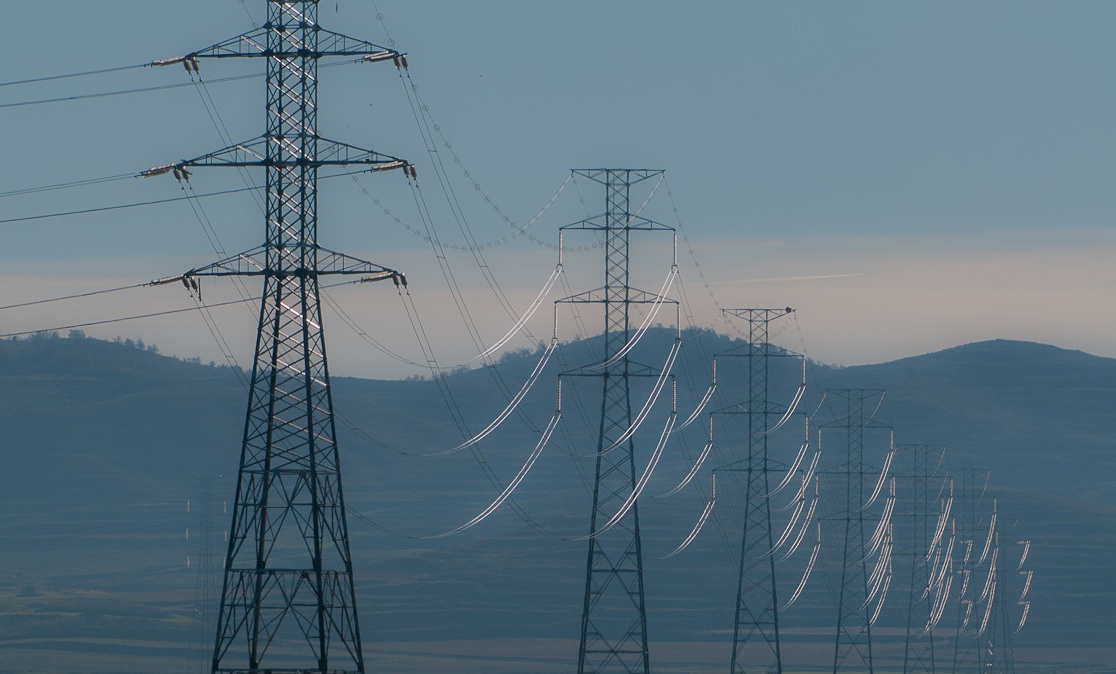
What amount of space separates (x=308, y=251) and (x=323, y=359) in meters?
2.30

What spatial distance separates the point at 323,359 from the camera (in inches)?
1519

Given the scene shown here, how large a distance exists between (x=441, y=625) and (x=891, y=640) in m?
45.2

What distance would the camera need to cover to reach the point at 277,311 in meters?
38.5

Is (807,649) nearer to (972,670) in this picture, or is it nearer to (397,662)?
(972,670)

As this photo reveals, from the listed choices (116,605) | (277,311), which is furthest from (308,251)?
(116,605)

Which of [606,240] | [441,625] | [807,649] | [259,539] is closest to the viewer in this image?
[259,539]

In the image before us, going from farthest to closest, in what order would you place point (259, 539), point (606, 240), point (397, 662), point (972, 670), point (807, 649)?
point (807, 649) → point (397, 662) → point (972, 670) → point (606, 240) → point (259, 539)

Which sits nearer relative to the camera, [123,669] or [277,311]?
[277,311]

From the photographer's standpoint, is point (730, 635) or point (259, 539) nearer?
point (259, 539)

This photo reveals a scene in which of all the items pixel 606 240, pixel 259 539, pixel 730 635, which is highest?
pixel 606 240

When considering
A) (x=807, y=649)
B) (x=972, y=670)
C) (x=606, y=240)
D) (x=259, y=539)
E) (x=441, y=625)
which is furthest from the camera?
(x=441, y=625)

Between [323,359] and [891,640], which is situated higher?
[323,359]

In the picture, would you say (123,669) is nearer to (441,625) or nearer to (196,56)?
(441,625)

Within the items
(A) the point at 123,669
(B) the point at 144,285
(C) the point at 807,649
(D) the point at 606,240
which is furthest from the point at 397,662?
(B) the point at 144,285
